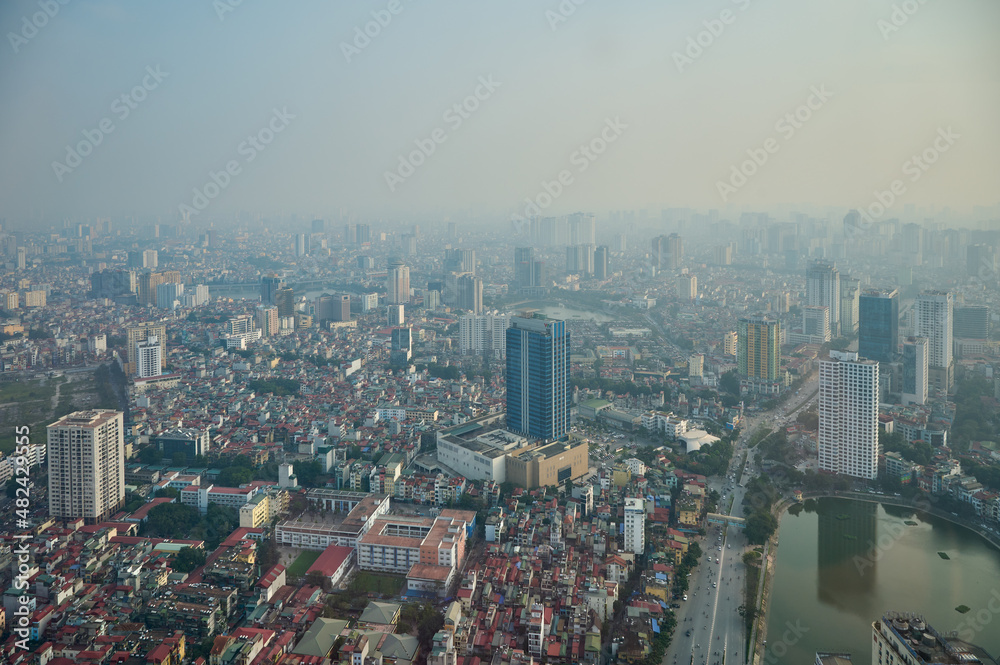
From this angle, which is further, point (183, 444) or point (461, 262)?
point (461, 262)

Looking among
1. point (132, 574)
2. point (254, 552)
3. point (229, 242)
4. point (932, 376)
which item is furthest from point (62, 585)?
point (229, 242)

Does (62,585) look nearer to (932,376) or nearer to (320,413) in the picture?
(320,413)

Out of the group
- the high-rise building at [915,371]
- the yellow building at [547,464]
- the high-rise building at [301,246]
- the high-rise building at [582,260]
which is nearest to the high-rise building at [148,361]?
the yellow building at [547,464]

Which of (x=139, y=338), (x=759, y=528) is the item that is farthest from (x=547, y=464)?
(x=139, y=338)

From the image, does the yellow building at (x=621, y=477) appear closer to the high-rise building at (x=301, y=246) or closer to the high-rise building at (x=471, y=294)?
the high-rise building at (x=471, y=294)

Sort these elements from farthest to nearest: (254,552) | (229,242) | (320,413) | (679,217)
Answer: (679,217)
(229,242)
(320,413)
(254,552)

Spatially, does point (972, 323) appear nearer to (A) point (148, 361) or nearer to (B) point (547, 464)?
(B) point (547, 464)
